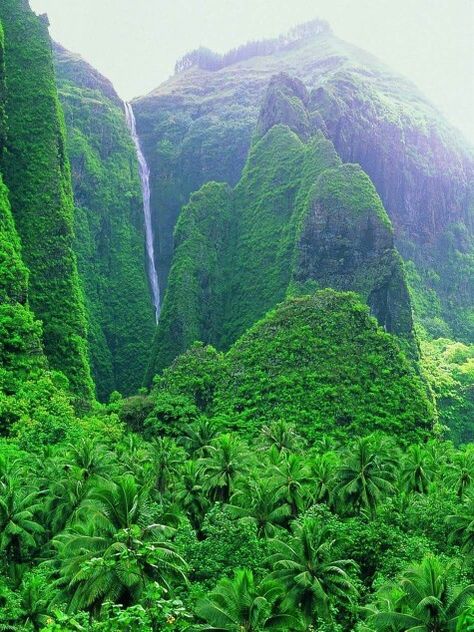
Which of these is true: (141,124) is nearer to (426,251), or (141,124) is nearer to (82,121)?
(82,121)

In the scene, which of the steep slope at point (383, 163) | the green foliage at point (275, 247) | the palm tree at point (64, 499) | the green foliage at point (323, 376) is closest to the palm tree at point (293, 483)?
the palm tree at point (64, 499)

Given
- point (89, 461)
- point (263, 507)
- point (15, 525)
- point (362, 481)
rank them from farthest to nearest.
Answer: point (362, 481) < point (89, 461) < point (263, 507) < point (15, 525)

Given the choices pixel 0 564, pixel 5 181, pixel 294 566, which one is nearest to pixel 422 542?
pixel 294 566

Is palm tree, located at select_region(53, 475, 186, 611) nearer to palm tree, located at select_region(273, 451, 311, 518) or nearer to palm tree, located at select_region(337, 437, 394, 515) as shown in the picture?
palm tree, located at select_region(273, 451, 311, 518)

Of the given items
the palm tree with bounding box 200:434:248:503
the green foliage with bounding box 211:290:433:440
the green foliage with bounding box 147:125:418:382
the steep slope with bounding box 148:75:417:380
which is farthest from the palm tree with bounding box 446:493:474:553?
the green foliage with bounding box 147:125:418:382

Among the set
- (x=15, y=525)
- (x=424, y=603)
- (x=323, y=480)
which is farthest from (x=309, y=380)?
(x=424, y=603)

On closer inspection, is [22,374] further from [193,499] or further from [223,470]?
[223,470]
